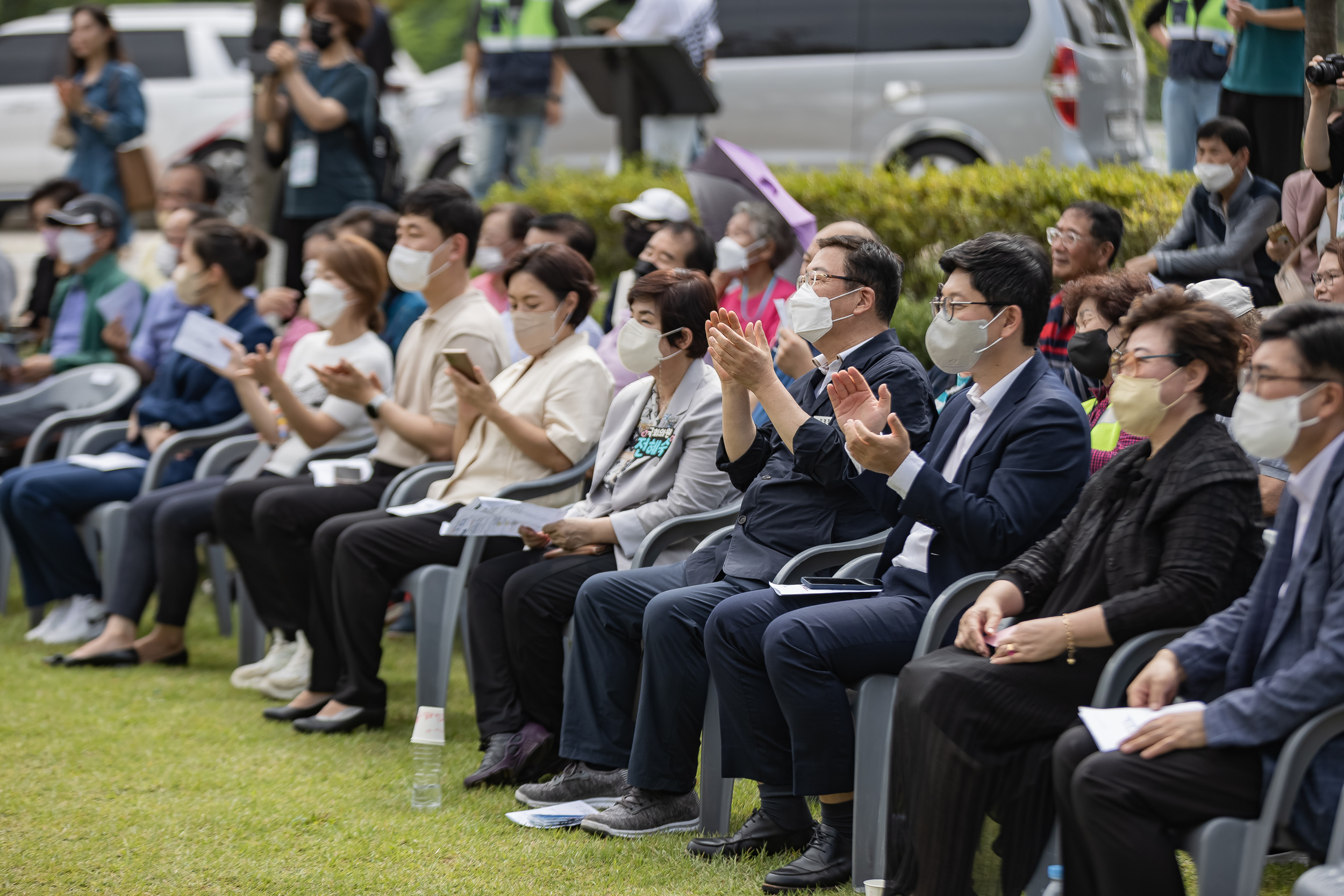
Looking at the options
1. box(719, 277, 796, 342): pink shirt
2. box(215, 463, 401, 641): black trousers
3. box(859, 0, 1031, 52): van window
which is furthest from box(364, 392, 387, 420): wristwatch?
box(859, 0, 1031, 52): van window

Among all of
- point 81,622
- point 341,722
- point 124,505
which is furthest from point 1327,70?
point 81,622

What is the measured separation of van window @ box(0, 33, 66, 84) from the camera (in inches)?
599

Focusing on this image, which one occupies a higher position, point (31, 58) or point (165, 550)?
point (31, 58)

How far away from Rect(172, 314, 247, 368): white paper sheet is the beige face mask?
4186mm

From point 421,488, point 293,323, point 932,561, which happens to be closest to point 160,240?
point 293,323

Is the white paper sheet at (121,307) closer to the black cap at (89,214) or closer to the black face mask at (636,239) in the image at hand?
the black cap at (89,214)

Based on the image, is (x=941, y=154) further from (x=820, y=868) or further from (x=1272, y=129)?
(x=820, y=868)

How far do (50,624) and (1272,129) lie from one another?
5.93 metres

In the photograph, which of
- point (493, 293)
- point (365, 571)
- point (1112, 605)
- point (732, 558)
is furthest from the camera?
point (493, 293)

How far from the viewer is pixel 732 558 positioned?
4.31 m

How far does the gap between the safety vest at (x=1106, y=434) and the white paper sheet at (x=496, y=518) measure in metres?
1.76

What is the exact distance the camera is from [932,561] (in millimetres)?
3770

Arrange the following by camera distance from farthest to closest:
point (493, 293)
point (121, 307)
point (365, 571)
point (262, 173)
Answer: point (262, 173) → point (121, 307) → point (493, 293) → point (365, 571)

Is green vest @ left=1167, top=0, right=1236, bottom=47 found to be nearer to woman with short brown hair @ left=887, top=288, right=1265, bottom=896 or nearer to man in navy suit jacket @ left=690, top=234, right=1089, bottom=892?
man in navy suit jacket @ left=690, top=234, right=1089, bottom=892
